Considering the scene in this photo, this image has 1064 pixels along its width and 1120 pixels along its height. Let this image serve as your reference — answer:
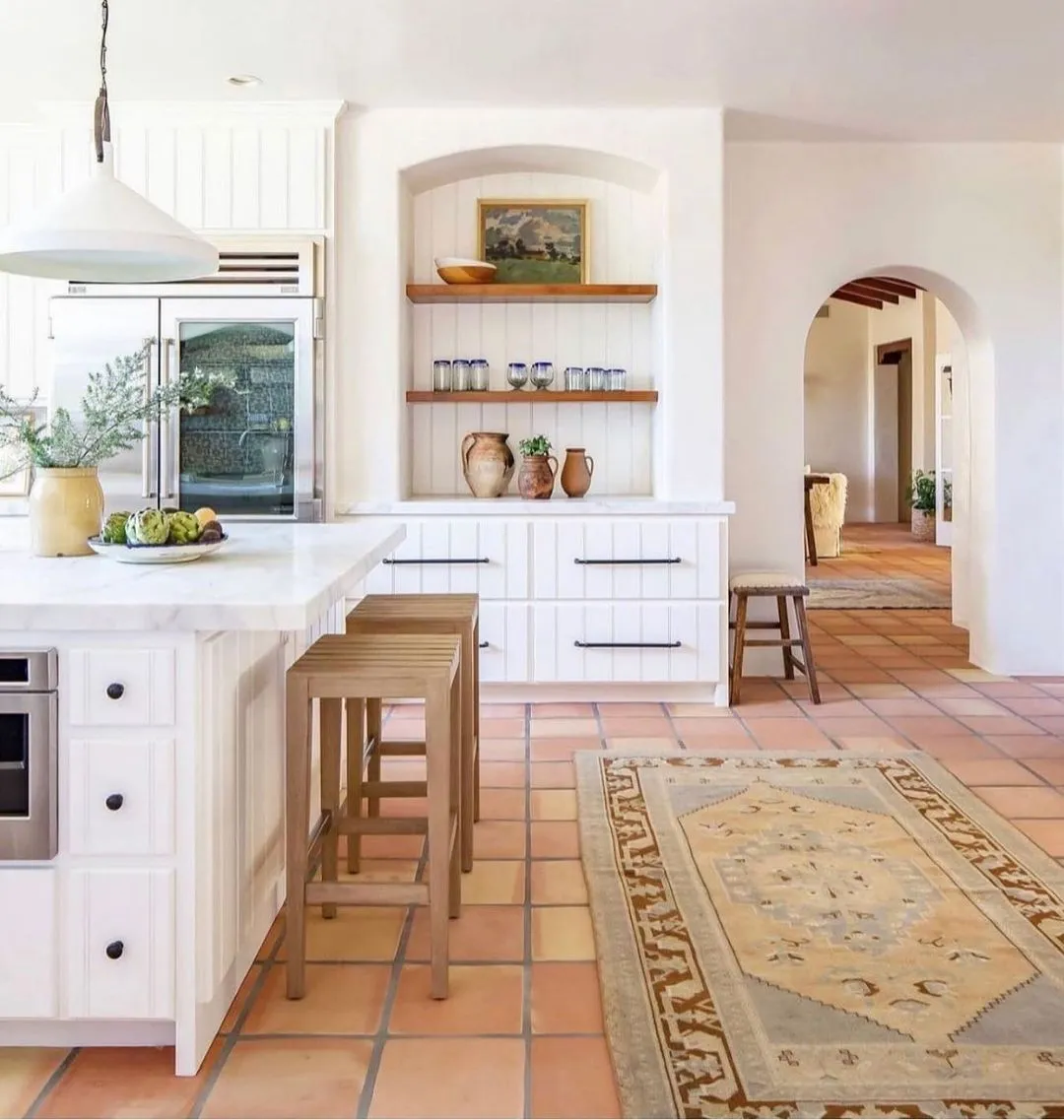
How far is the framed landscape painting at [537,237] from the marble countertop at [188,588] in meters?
2.62

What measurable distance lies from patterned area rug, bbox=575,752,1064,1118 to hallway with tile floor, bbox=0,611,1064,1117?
86 millimetres

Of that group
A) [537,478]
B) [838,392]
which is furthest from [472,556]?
[838,392]

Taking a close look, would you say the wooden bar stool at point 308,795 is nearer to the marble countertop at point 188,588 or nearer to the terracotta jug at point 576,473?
the marble countertop at point 188,588

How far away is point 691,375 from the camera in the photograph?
4535 mm

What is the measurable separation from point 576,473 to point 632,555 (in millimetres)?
469

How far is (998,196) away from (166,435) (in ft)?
12.7

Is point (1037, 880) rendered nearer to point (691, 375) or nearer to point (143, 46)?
point (691, 375)

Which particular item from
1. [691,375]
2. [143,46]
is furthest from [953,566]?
[143,46]

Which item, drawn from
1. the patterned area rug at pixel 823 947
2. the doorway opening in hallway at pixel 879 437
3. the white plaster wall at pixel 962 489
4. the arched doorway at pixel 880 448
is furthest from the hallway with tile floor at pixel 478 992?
the doorway opening in hallway at pixel 879 437

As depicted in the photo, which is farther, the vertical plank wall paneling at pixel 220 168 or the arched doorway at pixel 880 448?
the arched doorway at pixel 880 448

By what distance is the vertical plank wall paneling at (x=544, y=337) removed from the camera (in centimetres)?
500

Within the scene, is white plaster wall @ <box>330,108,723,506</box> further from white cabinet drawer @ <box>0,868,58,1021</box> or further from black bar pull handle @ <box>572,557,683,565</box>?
white cabinet drawer @ <box>0,868,58,1021</box>

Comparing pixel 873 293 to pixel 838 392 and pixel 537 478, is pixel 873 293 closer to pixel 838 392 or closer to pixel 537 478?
pixel 838 392

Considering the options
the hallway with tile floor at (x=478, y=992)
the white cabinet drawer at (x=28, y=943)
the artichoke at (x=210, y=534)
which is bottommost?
the hallway with tile floor at (x=478, y=992)
